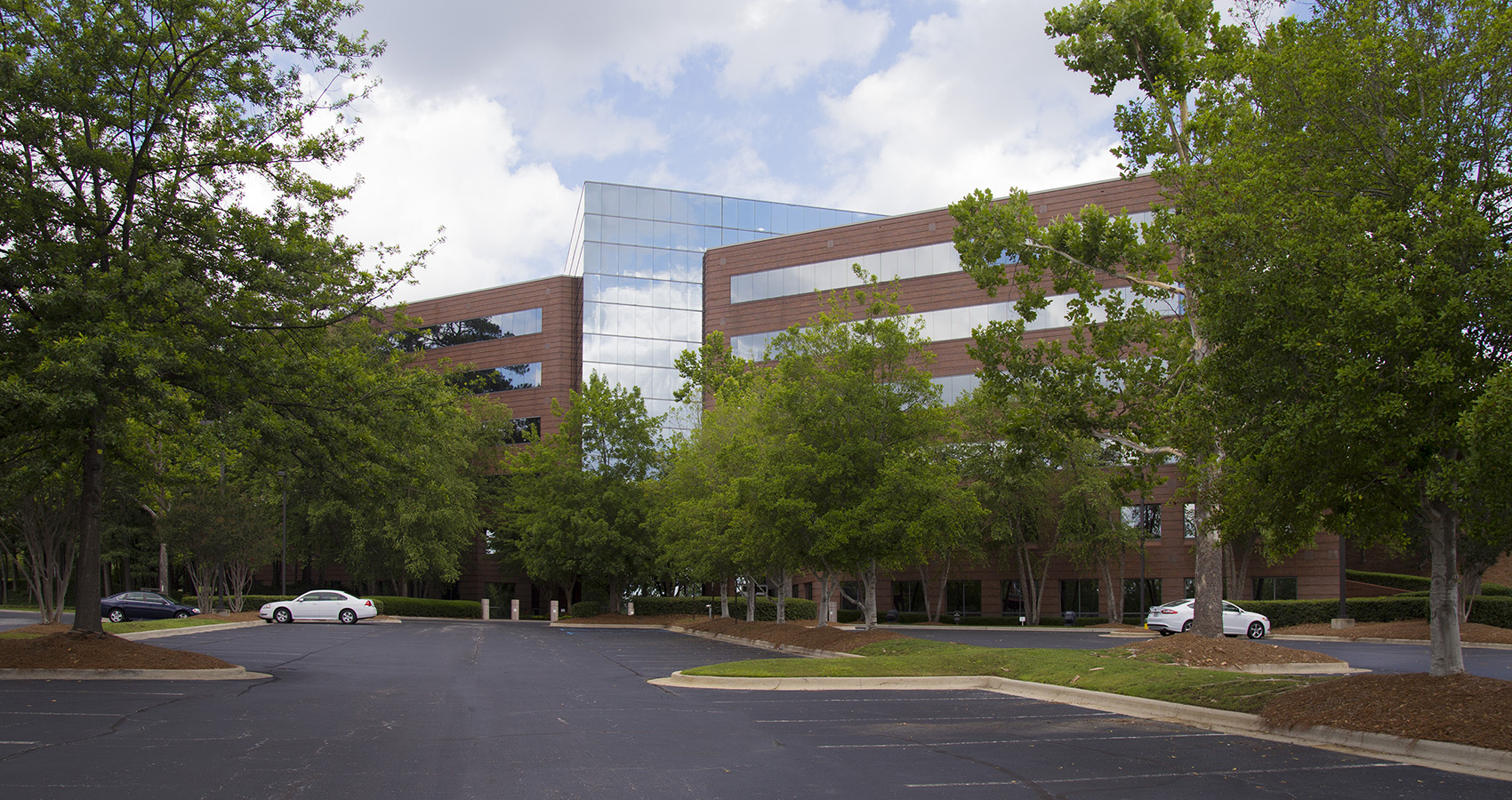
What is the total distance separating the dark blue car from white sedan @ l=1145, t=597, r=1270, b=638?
→ 115 feet

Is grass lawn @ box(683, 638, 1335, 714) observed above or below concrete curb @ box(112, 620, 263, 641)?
above

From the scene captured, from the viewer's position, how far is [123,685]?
1533 cm

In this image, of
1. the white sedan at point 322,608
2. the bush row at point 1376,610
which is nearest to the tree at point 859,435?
the bush row at point 1376,610

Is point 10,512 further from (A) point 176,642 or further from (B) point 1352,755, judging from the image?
(B) point 1352,755

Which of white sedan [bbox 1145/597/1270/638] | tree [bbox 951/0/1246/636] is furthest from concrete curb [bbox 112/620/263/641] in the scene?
white sedan [bbox 1145/597/1270/638]

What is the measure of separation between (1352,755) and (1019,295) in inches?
1472

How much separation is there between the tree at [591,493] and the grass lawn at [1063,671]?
24.7 m

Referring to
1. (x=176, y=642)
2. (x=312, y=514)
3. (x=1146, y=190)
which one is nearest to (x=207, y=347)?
(x=176, y=642)

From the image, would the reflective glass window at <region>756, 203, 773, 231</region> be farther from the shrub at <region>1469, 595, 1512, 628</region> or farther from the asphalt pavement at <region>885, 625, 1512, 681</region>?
the shrub at <region>1469, 595, 1512, 628</region>

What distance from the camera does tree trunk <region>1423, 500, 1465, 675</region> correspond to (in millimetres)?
11523

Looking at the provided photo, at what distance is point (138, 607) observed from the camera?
127ft

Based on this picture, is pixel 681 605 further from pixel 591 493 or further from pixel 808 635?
pixel 808 635

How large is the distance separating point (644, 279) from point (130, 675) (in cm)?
4736

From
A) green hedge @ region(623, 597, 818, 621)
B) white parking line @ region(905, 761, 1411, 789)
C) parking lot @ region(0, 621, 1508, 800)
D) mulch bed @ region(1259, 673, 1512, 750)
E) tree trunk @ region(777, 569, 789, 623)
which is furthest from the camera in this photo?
green hedge @ region(623, 597, 818, 621)
